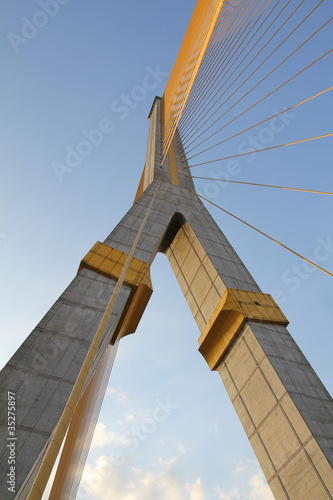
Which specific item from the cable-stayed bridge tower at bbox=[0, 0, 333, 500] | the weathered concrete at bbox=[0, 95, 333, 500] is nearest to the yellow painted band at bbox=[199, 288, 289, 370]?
the cable-stayed bridge tower at bbox=[0, 0, 333, 500]

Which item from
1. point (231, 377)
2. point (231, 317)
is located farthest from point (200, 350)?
point (231, 317)

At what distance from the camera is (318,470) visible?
14.9ft

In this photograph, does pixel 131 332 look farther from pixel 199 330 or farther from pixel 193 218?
pixel 193 218

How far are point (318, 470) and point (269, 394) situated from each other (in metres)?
1.23

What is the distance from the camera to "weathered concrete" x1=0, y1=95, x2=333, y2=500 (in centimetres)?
412

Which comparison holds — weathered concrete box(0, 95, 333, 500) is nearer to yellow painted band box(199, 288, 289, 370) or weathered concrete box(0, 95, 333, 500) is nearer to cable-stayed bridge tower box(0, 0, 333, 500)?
cable-stayed bridge tower box(0, 0, 333, 500)

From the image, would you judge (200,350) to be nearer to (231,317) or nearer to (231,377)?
(231,377)

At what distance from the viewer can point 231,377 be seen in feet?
21.9

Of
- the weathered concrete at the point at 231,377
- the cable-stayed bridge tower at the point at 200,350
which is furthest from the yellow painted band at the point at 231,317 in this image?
the weathered concrete at the point at 231,377

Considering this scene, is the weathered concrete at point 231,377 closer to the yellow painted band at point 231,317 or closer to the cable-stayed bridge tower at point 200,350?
the cable-stayed bridge tower at point 200,350

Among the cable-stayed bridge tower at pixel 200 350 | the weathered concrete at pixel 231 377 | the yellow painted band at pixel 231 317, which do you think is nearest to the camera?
the cable-stayed bridge tower at pixel 200 350

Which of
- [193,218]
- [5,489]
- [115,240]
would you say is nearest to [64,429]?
[5,489]

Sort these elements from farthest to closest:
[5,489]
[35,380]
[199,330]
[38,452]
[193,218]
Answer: [193,218], [199,330], [35,380], [38,452], [5,489]

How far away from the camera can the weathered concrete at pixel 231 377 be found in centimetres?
412
